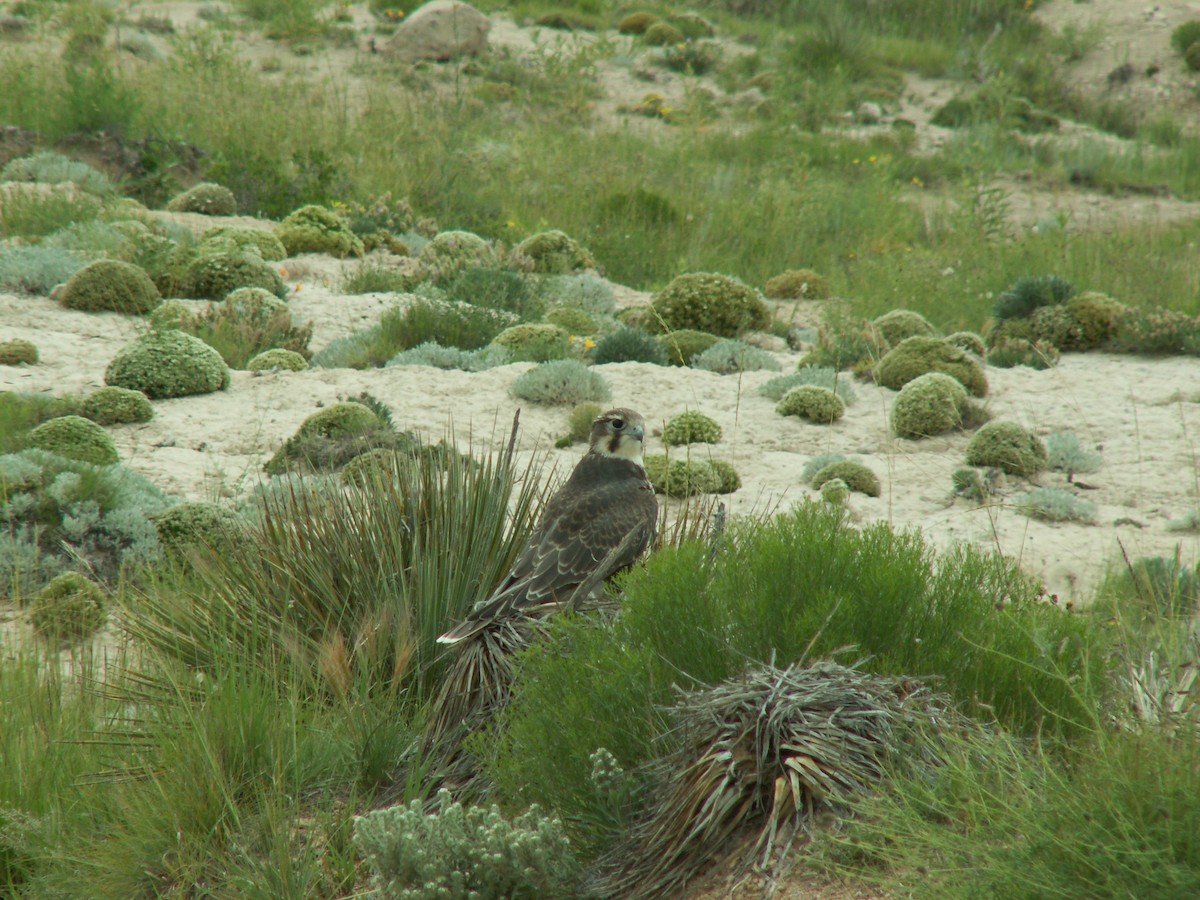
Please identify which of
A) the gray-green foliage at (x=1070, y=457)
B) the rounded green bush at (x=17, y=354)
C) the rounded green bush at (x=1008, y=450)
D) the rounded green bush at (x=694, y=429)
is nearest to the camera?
the rounded green bush at (x=1008, y=450)

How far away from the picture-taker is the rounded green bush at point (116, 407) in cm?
793

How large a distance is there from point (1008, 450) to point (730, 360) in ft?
10.5

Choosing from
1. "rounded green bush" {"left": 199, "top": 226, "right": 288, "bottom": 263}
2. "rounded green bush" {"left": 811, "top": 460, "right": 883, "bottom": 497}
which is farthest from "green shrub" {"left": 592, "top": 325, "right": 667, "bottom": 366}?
"rounded green bush" {"left": 199, "top": 226, "right": 288, "bottom": 263}

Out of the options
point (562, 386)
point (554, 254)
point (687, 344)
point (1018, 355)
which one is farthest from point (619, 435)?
point (554, 254)

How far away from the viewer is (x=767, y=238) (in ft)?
47.3

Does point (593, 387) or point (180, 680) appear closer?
point (180, 680)

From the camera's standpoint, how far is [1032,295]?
1095 cm

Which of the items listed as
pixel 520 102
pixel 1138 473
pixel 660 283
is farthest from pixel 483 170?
pixel 1138 473

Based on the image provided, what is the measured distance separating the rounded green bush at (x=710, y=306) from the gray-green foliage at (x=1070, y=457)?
3.96 meters

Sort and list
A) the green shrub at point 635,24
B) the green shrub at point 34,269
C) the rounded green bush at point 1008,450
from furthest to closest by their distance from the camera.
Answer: the green shrub at point 635,24
the green shrub at point 34,269
the rounded green bush at point 1008,450

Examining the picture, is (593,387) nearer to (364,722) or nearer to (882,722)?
(364,722)

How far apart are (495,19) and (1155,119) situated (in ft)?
52.0

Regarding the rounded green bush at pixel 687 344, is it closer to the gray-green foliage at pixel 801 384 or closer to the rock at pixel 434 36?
the gray-green foliage at pixel 801 384

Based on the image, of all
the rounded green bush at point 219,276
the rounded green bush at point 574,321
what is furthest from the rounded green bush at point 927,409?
the rounded green bush at point 219,276
